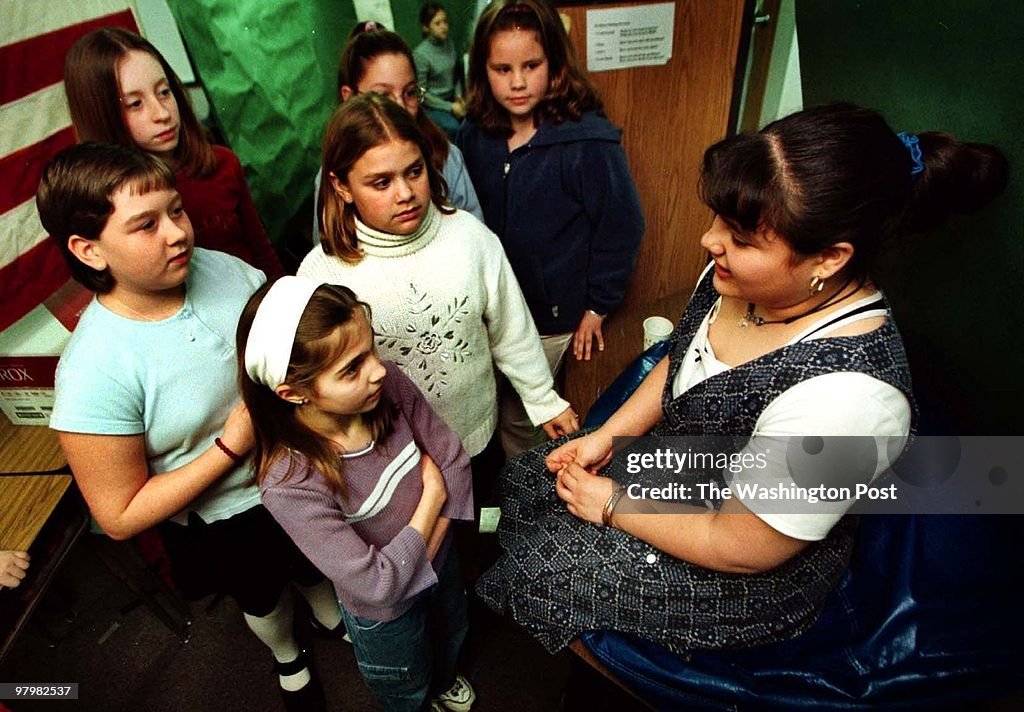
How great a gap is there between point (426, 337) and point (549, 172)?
72cm

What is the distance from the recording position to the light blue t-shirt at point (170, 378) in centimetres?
116

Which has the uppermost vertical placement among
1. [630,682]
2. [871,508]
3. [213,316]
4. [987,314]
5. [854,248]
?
[854,248]

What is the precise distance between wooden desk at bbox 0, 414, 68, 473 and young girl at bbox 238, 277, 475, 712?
92 cm

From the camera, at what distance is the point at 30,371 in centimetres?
174

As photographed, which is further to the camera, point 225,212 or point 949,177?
point 225,212

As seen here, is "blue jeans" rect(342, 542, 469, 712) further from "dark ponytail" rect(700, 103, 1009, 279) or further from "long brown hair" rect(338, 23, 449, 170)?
"long brown hair" rect(338, 23, 449, 170)

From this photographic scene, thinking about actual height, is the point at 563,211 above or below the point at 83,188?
below

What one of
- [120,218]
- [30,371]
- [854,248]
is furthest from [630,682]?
[30,371]

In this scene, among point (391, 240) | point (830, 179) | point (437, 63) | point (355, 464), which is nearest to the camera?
point (830, 179)

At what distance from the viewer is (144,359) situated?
3.98 feet

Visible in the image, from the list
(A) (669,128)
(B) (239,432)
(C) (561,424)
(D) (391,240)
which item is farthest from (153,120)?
(A) (669,128)

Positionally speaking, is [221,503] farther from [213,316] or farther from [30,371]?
[30,371]

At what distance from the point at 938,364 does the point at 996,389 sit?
14 cm

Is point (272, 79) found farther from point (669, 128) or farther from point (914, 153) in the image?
point (914, 153)
